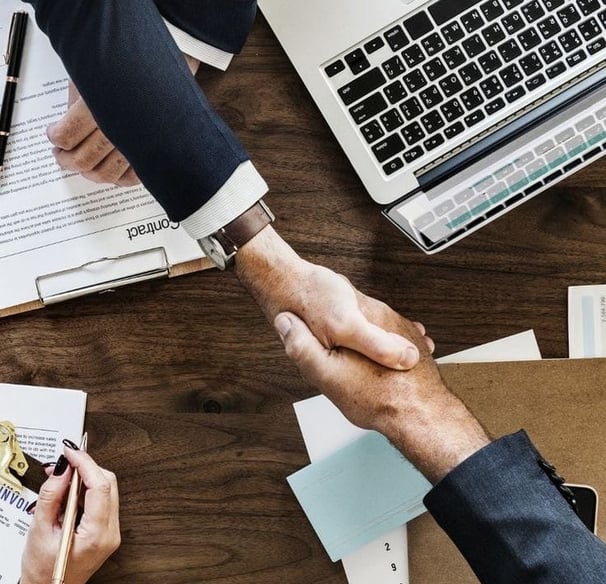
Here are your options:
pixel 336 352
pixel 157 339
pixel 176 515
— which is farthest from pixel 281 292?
pixel 176 515

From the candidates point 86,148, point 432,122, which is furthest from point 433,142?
point 86,148

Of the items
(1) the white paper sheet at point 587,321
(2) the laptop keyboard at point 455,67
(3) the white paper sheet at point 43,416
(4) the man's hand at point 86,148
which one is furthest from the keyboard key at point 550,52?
(3) the white paper sheet at point 43,416

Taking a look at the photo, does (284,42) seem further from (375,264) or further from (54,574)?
(54,574)

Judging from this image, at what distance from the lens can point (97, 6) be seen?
744 millimetres

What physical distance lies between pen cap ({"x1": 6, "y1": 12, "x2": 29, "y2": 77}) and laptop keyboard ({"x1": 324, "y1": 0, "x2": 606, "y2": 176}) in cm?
33

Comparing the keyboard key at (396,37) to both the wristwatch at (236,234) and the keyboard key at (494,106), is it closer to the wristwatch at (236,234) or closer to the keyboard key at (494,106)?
the keyboard key at (494,106)

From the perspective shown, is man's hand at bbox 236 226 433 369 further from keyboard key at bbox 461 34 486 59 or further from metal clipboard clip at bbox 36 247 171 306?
keyboard key at bbox 461 34 486 59

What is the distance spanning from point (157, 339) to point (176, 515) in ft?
0.63

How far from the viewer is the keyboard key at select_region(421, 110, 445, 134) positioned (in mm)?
822

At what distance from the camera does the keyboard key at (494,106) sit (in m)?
0.82

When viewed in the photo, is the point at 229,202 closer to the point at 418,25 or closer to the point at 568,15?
the point at 418,25

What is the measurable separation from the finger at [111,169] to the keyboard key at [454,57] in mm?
340

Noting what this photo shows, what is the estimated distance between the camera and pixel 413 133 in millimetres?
824

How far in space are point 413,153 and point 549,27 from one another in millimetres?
176
